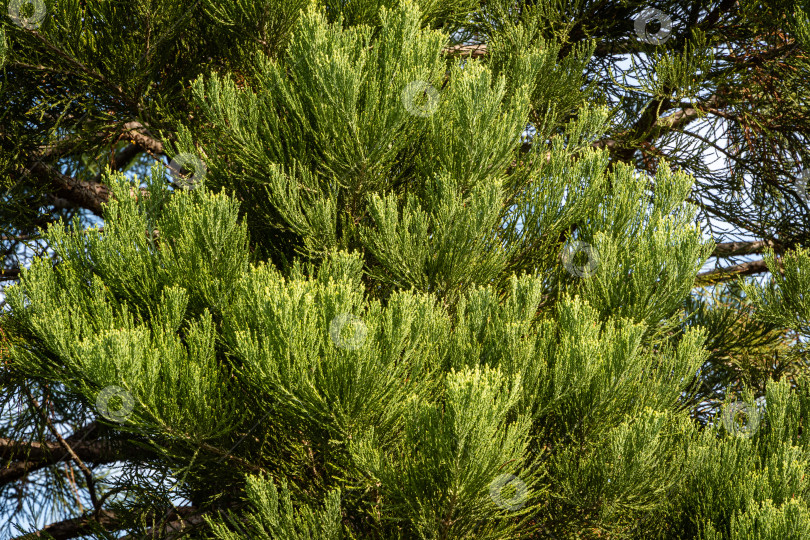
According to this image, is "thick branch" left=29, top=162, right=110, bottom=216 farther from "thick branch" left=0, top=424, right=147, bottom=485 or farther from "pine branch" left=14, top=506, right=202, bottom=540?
"pine branch" left=14, top=506, right=202, bottom=540

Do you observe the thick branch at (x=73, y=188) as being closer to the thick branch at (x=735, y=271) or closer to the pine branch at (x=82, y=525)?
the pine branch at (x=82, y=525)

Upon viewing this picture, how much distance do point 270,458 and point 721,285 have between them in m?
4.53

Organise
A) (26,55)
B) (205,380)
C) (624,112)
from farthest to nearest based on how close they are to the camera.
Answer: (624,112), (26,55), (205,380)

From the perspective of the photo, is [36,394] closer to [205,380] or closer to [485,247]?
[205,380]

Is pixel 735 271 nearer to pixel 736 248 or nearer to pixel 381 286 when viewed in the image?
pixel 736 248

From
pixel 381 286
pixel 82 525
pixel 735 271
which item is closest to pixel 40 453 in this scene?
pixel 82 525

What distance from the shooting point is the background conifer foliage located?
332cm

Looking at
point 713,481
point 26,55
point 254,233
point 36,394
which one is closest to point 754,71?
point 713,481

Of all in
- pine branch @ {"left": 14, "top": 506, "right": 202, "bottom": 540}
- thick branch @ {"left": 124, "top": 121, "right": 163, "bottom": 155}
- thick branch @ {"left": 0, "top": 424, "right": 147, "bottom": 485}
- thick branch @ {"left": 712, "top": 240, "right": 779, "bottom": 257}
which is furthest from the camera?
thick branch @ {"left": 712, "top": 240, "right": 779, "bottom": 257}

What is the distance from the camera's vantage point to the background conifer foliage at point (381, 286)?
131 inches

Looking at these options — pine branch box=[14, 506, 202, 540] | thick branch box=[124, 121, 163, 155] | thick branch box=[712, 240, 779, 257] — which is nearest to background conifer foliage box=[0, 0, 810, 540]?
pine branch box=[14, 506, 202, 540]

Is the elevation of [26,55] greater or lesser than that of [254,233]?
greater

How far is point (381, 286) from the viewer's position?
4477mm

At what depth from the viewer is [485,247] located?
4277 millimetres
